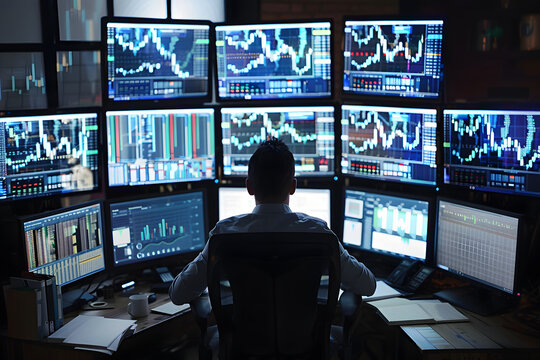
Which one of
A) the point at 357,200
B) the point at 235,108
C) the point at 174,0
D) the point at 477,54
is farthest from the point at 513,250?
the point at 174,0

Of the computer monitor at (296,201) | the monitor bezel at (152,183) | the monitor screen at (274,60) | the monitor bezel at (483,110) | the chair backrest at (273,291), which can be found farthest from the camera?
the computer monitor at (296,201)

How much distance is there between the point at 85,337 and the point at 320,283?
965 mm

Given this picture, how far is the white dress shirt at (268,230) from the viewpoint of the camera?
7.25 feet

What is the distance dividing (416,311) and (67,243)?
59.7 inches

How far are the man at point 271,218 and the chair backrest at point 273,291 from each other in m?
0.16

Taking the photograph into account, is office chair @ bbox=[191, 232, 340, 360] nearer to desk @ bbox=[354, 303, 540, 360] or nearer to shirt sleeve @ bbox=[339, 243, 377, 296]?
shirt sleeve @ bbox=[339, 243, 377, 296]

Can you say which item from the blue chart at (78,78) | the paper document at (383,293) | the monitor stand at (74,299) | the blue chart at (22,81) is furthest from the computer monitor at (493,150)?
the blue chart at (22,81)

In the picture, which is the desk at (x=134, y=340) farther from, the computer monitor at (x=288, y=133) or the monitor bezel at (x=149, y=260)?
the computer monitor at (x=288, y=133)

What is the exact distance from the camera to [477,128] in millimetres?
2779

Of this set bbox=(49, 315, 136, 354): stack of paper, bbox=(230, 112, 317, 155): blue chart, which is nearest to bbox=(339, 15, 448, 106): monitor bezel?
bbox=(230, 112, 317, 155): blue chart

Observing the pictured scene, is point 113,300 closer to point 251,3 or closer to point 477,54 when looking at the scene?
point 251,3

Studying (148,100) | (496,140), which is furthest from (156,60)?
(496,140)

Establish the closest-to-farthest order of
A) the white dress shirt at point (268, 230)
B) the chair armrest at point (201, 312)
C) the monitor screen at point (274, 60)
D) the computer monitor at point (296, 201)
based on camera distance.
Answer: the white dress shirt at point (268, 230), the chair armrest at point (201, 312), the monitor screen at point (274, 60), the computer monitor at point (296, 201)

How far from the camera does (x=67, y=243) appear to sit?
2.76 meters
